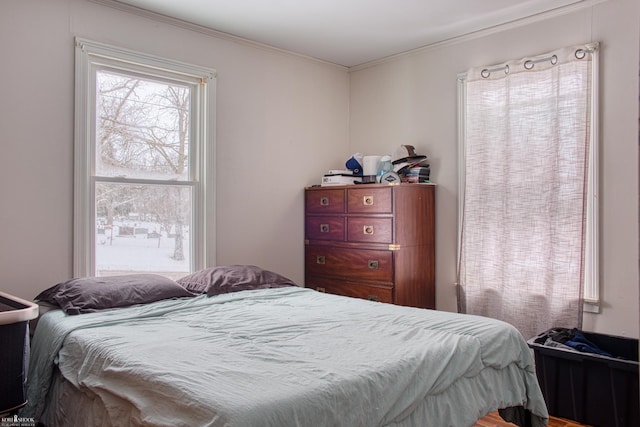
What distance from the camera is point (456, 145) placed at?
152 inches

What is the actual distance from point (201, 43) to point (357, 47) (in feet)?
4.21

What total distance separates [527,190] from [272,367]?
2.41 metres

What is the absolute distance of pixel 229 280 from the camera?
10.8ft

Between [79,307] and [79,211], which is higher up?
[79,211]

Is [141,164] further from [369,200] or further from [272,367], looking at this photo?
[272,367]

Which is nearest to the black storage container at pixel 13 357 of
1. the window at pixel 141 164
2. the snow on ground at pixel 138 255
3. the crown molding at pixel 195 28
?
the window at pixel 141 164

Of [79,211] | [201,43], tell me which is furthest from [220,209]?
[201,43]

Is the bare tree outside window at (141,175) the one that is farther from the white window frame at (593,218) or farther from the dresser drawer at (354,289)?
the white window frame at (593,218)

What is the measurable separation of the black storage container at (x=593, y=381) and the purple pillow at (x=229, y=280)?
174 cm

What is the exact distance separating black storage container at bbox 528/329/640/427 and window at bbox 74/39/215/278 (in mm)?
2394

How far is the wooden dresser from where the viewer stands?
3684 millimetres

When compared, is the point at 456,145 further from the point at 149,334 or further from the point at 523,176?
the point at 149,334

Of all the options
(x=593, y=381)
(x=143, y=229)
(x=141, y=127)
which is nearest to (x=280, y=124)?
(x=141, y=127)

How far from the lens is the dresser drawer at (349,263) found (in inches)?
146
